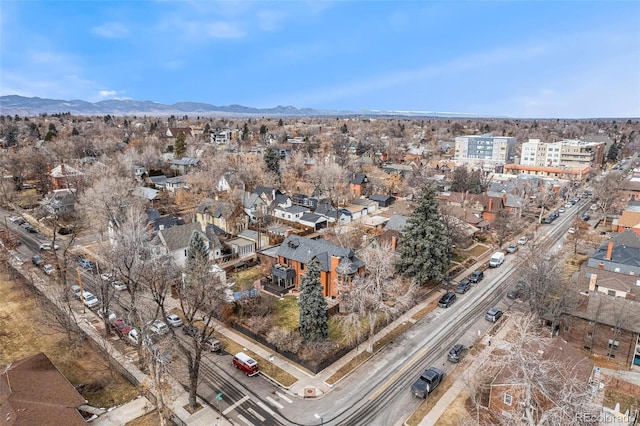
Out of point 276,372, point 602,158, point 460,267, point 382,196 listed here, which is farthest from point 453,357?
point 602,158

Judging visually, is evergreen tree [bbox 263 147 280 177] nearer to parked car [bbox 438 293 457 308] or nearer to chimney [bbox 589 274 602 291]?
parked car [bbox 438 293 457 308]

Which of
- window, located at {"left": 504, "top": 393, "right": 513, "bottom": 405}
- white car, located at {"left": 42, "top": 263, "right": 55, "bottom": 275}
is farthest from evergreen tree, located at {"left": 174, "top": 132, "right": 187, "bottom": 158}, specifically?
window, located at {"left": 504, "top": 393, "right": 513, "bottom": 405}

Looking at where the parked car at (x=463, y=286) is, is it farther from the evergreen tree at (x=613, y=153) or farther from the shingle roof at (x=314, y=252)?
the evergreen tree at (x=613, y=153)

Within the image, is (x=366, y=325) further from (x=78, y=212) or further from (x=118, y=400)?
(x=78, y=212)

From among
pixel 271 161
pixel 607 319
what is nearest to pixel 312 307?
pixel 607 319

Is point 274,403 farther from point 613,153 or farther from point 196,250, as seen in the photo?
point 613,153

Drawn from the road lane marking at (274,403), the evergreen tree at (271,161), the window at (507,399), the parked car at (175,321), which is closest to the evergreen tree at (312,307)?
the road lane marking at (274,403)

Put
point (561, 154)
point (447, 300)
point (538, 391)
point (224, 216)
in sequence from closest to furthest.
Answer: point (538, 391) < point (447, 300) < point (224, 216) < point (561, 154)
